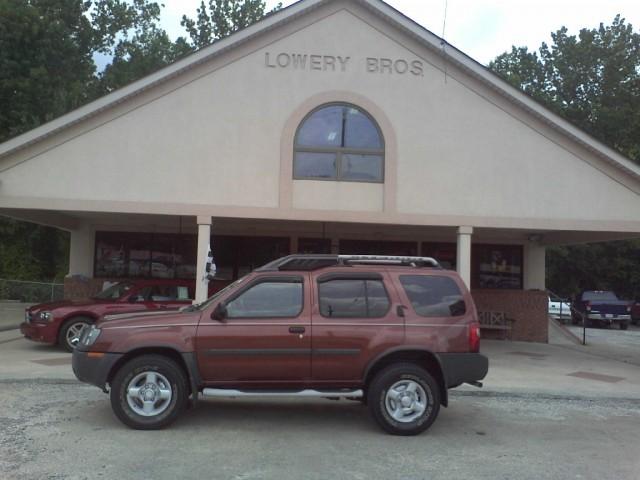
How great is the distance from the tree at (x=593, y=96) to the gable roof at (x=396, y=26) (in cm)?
2502

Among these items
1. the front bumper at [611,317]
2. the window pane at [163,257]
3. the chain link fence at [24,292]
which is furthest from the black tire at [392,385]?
the front bumper at [611,317]

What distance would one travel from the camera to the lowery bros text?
1272 cm

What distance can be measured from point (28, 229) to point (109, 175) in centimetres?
2257

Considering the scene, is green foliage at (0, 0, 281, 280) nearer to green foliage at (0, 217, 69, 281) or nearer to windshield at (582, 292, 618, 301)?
green foliage at (0, 217, 69, 281)

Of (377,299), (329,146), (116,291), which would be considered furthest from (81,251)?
(377,299)

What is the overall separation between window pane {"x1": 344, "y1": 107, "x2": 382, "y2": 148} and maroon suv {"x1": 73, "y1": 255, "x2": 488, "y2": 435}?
20.2 ft

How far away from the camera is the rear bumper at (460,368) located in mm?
6934

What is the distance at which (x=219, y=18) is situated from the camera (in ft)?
142

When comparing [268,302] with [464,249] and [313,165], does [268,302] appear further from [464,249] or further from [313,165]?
[464,249]

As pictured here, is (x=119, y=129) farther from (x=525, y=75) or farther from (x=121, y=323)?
(x=525, y=75)

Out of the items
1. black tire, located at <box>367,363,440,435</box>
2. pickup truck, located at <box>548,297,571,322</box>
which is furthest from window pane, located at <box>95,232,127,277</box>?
pickup truck, located at <box>548,297,571,322</box>

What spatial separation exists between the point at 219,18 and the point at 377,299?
40428 millimetres

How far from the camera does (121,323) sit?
6824 mm

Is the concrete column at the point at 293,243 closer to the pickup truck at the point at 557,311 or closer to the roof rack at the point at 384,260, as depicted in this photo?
the roof rack at the point at 384,260
